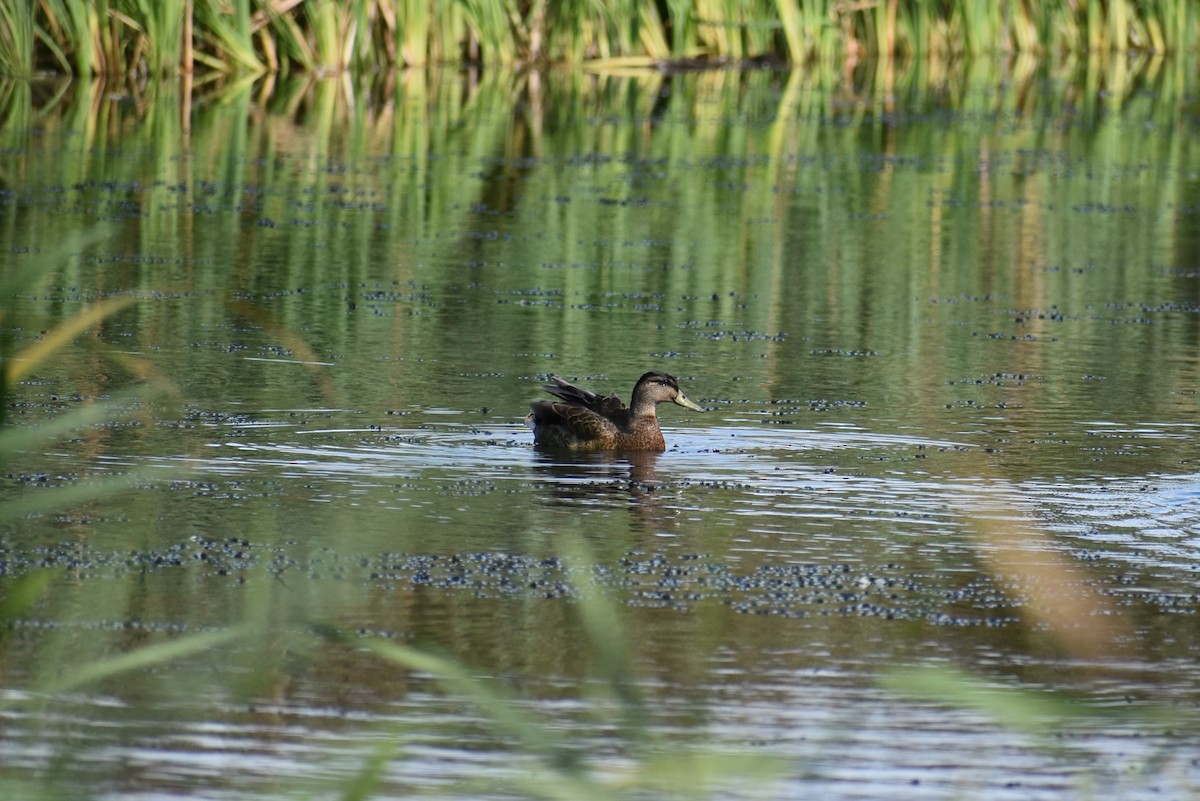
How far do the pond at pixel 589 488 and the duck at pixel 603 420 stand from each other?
0.10 metres

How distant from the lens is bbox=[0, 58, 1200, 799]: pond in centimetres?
483

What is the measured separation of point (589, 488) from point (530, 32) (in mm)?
21062

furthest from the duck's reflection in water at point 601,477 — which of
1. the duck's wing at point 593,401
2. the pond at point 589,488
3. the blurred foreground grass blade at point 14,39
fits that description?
the blurred foreground grass blade at point 14,39

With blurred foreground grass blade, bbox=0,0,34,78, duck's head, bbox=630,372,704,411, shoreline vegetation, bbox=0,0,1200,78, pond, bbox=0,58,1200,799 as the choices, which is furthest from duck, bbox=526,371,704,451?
shoreline vegetation, bbox=0,0,1200,78

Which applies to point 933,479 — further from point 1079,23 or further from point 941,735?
point 1079,23

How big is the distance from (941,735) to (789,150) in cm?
1676

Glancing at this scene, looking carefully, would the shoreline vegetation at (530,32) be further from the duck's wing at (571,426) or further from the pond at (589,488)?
the duck's wing at (571,426)

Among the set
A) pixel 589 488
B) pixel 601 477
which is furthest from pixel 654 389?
pixel 589 488

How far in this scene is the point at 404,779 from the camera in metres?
4.66

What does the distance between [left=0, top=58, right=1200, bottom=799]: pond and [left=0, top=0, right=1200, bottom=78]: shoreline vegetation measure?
5.77 m

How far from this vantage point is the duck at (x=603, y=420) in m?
8.70

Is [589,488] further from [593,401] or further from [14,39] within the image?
[14,39]

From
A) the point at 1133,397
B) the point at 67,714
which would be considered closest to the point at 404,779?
the point at 67,714

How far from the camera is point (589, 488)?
8.12 metres
